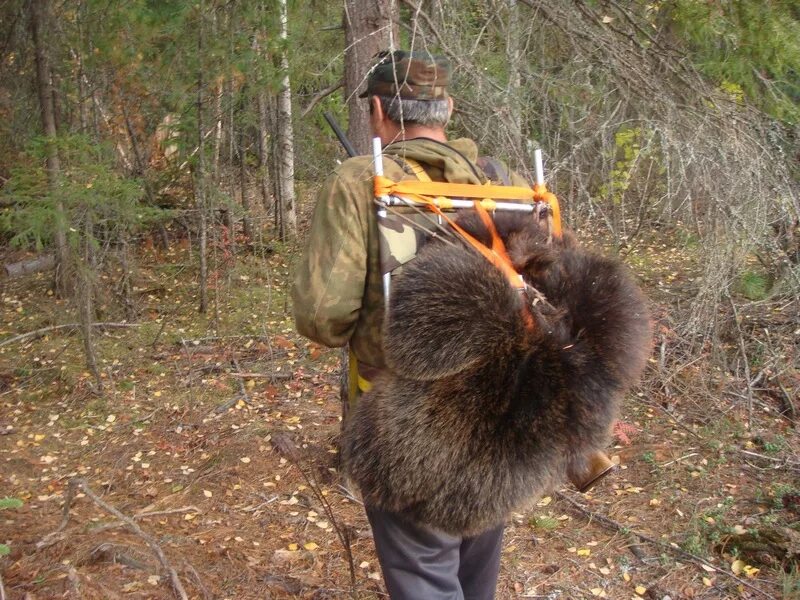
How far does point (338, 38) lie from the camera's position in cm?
743

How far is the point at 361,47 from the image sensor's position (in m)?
3.79

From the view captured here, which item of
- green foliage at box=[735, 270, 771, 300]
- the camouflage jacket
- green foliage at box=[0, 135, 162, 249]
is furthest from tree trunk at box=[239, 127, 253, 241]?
the camouflage jacket

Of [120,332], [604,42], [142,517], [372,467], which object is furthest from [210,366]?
[372,467]

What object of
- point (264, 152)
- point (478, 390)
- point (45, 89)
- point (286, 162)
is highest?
point (45, 89)

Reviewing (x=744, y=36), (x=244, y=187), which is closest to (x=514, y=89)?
(x=744, y=36)

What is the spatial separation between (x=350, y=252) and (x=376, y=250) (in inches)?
3.7

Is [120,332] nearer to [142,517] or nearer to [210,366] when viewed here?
[210,366]

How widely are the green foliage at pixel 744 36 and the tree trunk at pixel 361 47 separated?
1902mm

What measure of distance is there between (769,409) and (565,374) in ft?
13.8

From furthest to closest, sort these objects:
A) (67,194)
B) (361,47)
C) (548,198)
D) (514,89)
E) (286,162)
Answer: (286,162) → (67,194) → (514,89) → (361,47) → (548,198)

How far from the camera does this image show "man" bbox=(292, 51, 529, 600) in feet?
6.86

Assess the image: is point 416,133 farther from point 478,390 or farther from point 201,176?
point 201,176

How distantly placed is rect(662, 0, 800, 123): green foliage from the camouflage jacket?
2.77 metres

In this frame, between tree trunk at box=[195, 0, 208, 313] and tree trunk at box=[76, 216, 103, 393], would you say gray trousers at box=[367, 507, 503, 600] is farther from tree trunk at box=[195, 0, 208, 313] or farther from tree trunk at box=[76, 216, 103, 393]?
tree trunk at box=[195, 0, 208, 313]
